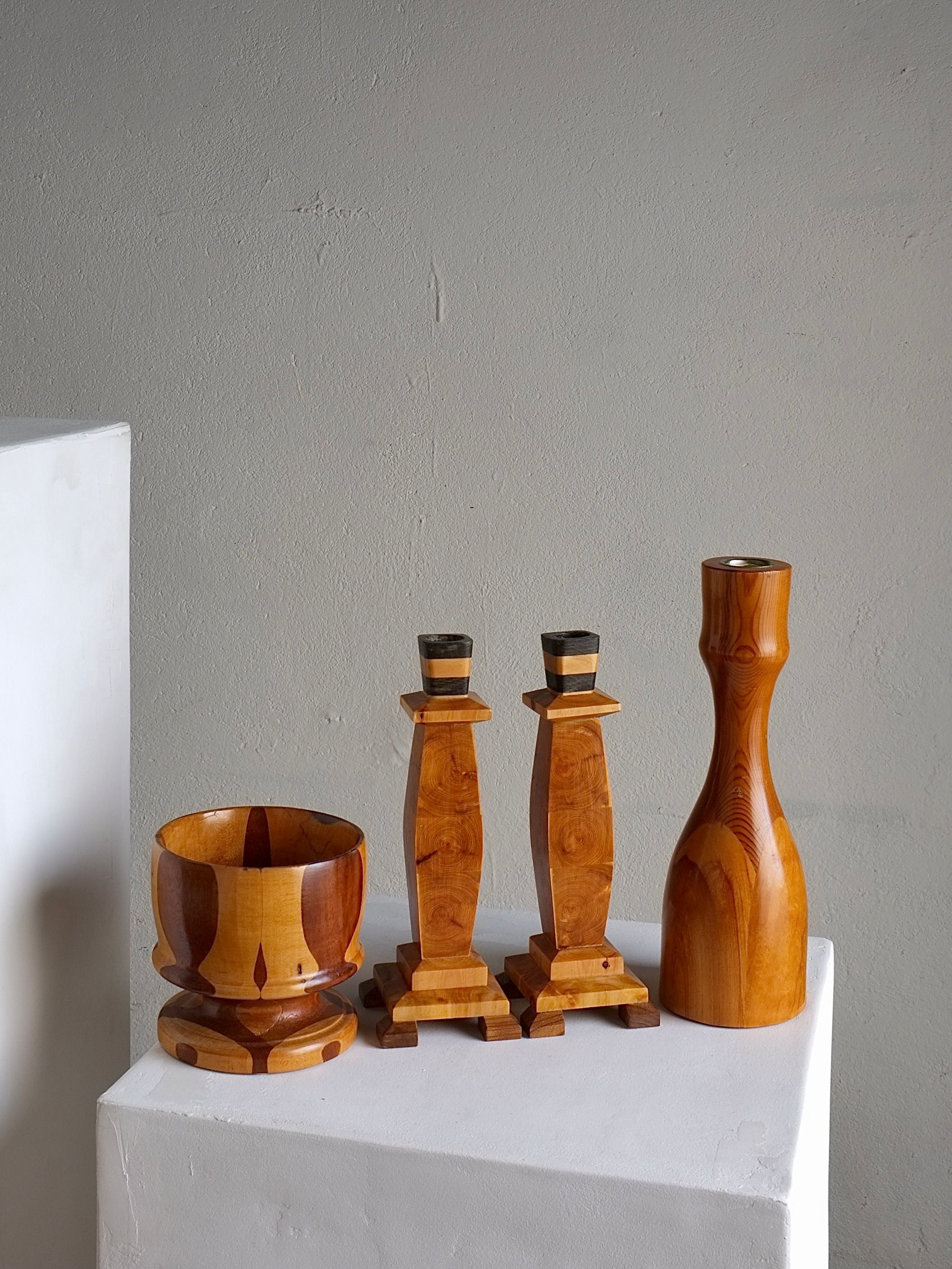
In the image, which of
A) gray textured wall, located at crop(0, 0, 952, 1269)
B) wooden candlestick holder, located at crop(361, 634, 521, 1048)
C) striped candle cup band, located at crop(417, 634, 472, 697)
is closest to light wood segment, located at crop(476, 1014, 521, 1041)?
wooden candlestick holder, located at crop(361, 634, 521, 1048)

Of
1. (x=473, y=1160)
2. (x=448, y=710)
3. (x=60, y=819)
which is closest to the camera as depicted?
(x=473, y=1160)

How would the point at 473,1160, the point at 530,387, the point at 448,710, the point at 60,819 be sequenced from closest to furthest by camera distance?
1. the point at 473,1160
2. the point at 448,710
3. the point at 60,819
4. the point at 530,387

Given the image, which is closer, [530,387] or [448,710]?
[448,710]

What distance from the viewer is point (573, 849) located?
854mm

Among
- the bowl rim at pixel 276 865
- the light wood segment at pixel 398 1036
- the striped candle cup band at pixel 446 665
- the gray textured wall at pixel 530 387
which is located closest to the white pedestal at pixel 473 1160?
the light wood segment at pixel 398 1036

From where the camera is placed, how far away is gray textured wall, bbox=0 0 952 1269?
143 cm

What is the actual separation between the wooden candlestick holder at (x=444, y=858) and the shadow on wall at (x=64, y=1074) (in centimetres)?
25

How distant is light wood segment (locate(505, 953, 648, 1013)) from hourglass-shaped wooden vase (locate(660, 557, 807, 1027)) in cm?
3

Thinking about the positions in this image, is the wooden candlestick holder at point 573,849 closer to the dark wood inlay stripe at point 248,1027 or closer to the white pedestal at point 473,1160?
the white pedestal at point 473,1160

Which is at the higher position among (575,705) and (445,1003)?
(575,705)

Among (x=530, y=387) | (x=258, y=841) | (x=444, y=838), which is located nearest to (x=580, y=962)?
(x=444, y=838)

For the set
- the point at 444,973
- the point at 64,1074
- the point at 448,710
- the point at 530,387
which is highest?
the point at 530,387

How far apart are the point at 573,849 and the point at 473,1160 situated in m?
0.21

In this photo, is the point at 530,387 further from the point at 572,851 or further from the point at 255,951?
the point at 255,951
